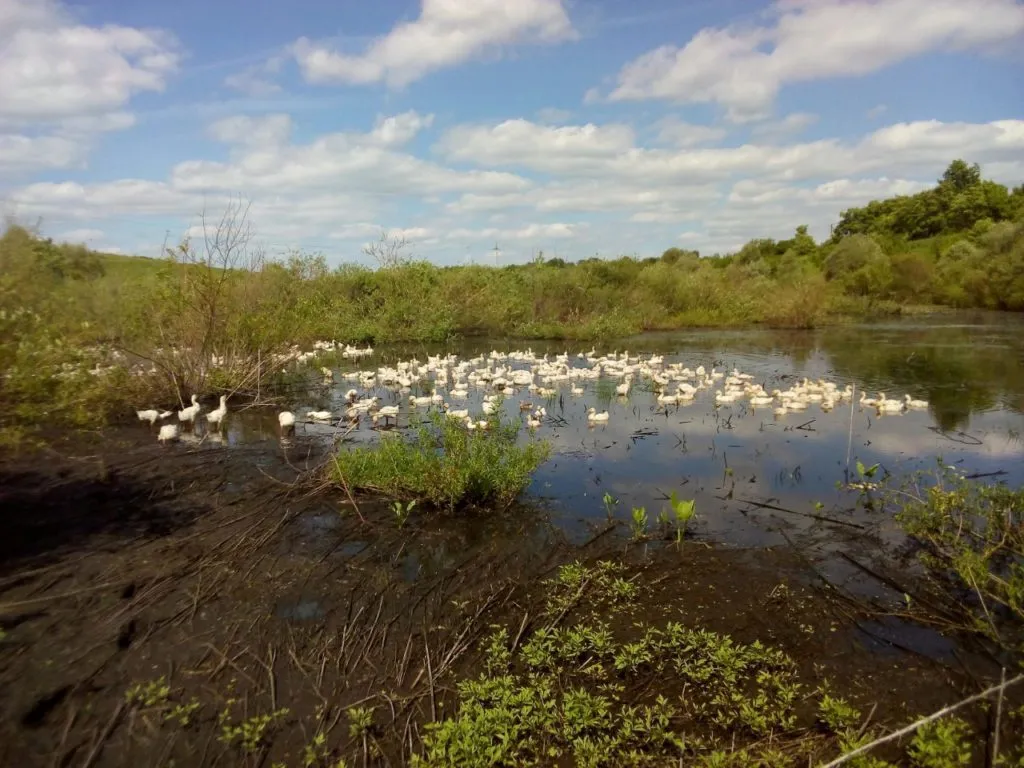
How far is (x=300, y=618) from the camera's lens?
17.5 ft

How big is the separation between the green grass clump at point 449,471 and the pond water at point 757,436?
60 cm

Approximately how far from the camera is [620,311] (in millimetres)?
29109

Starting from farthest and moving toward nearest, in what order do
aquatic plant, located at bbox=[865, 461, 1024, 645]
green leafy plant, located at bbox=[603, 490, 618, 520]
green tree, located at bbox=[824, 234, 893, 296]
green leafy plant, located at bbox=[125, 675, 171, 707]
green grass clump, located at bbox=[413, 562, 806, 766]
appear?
green tree, located at bbox=[824, 234, 893, 296] → green leafy plant, located at bbox=[603, 490, 618, 520] → aquatic plant, located at bbox=[865, 461, 1024, 645] → green leafy plant, located at bbox=[125, 675, 171, 707] → green grass clump, located at bbox=[413, 562, 806, 766]

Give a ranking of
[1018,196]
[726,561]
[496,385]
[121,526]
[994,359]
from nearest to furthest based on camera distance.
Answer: [726,561] < [121,526] < [496,385] < [994,359] < [1018,196]

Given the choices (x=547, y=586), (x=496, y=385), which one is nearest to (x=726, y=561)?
(x=547, y=586)

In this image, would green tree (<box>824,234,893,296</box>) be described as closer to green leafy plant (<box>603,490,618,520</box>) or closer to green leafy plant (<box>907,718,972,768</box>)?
green leafy plant (<box>603,490,618,520</box>)

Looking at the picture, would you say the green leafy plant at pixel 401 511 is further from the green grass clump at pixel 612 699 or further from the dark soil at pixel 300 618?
the green grass clump at pixel 612 699

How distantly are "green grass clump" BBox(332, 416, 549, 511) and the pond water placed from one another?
1.96 feet

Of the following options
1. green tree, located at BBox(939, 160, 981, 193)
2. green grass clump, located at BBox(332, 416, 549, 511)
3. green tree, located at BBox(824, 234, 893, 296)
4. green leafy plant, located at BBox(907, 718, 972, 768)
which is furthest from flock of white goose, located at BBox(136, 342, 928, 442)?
green tree, located at BBox(939, 160, 981, 193)

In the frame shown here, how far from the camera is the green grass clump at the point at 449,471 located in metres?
7.32

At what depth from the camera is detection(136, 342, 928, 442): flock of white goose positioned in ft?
38.6

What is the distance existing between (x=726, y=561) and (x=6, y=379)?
25.0 feet

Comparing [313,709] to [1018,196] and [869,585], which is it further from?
[1018,196]

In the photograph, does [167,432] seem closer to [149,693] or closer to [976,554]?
[149,693]
